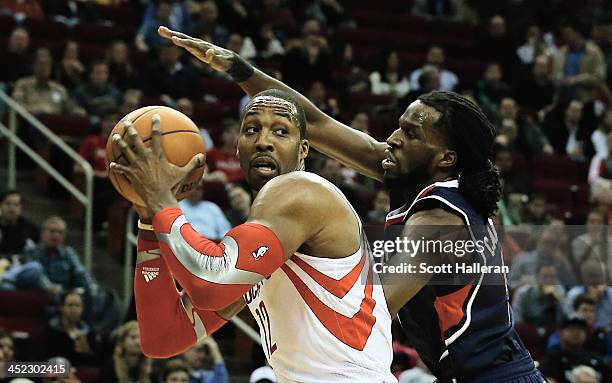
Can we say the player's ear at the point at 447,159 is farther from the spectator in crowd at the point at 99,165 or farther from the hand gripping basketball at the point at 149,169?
the spectator in crowd at the point at 99,165

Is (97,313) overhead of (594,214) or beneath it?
beneath

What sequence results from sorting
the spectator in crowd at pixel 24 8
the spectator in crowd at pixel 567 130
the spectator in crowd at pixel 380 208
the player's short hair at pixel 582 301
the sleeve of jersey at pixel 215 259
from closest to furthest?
the sleeve of jersey at pixel 215 259
the player's short hair at pixel 582 301
the spectator in crowd at pixel 380 208
the spectator in crowd at pixel 24 8
the spectator in crowd at pixel 567 130

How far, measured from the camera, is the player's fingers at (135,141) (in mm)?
3947

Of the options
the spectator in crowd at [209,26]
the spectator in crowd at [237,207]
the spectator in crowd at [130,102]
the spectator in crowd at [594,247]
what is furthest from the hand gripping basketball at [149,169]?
the spectator in crowd at [209,26]

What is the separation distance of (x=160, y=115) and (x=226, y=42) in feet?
35.0

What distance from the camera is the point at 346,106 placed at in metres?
14.8

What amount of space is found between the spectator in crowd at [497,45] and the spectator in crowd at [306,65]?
3.58 meters

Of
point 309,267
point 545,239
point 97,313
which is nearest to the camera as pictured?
point 309,267

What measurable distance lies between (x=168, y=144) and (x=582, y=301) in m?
7.24

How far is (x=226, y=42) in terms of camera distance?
1488 centimetres

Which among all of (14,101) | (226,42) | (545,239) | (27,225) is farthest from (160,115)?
(226,42)

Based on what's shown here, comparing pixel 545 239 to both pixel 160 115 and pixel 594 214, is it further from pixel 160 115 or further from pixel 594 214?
pixel 160 115

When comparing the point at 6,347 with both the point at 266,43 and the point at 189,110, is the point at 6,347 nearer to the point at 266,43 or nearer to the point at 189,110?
the point at 189,110

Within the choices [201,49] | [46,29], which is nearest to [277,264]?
[201,49]
